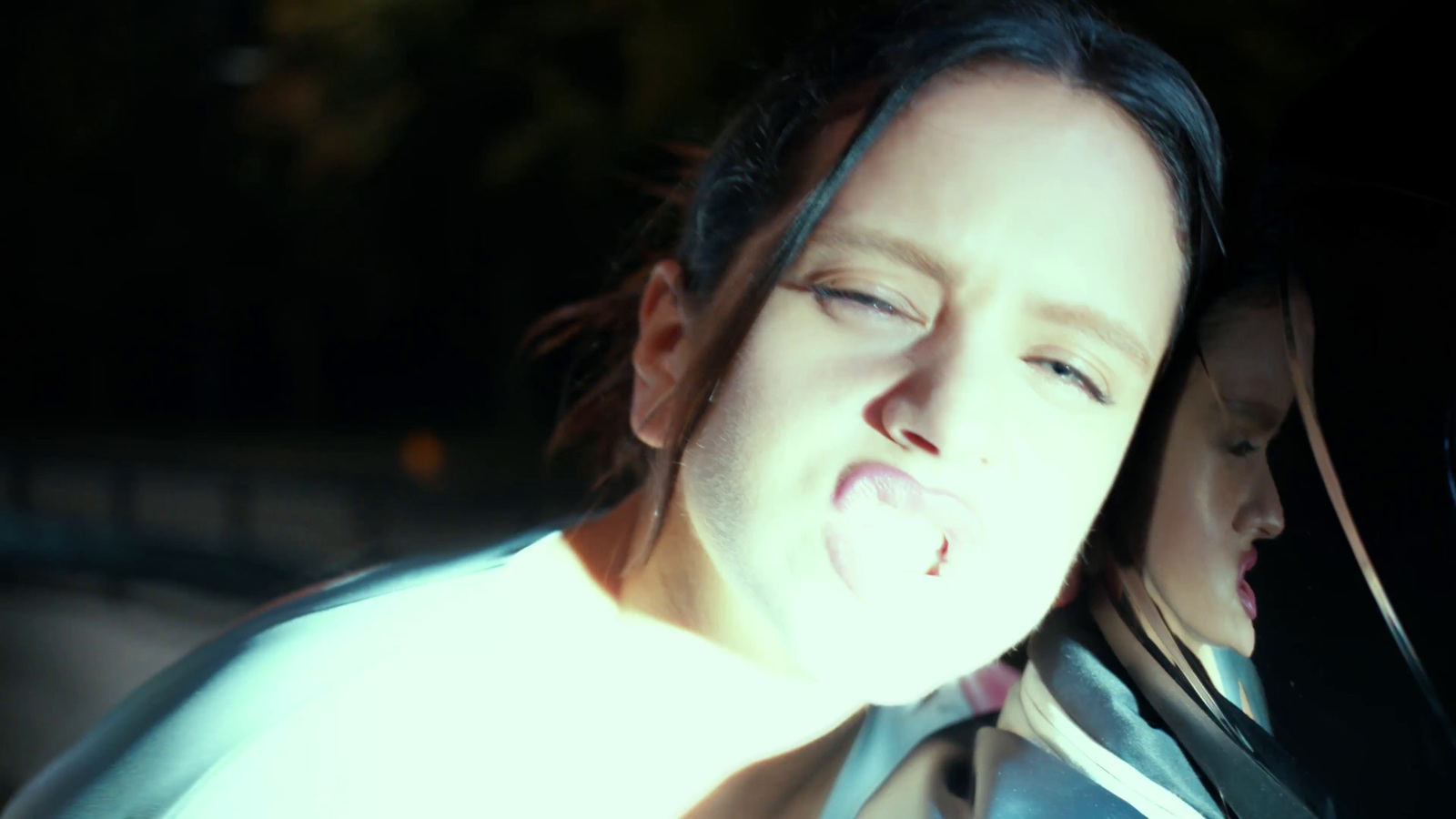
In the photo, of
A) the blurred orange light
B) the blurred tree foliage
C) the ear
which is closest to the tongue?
the ear

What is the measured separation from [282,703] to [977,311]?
569 millimetres

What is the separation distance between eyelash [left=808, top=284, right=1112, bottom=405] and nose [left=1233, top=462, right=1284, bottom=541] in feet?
0.35

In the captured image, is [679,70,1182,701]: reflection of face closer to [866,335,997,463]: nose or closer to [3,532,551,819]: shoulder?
[866,335,997,463]: nose

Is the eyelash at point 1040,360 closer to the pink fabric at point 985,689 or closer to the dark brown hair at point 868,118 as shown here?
the dark brown hair at point 868,118

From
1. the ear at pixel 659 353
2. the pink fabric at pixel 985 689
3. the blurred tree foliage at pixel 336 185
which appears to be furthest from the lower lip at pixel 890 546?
the blurred tree foliage at pixel 336 185

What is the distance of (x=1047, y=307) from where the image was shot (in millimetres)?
768

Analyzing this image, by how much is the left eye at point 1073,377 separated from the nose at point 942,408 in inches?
1.8

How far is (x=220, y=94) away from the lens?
2475mm

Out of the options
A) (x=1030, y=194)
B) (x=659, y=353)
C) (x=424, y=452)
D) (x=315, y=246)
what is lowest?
(x=424, y=452)

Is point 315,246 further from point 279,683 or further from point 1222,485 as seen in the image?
point 1222,485

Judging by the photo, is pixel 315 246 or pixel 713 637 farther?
pixel 315 246

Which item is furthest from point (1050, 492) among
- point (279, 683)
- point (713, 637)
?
point (279, 683)

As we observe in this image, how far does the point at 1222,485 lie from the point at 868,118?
34cm

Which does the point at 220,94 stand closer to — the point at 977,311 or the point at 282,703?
the point at 282,703
